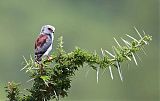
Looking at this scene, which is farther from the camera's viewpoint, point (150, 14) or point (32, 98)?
point (150, 14)

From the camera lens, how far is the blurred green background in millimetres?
15531

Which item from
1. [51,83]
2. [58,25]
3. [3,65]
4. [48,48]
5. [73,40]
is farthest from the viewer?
[58,25]

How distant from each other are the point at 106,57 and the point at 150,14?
18.1 meters

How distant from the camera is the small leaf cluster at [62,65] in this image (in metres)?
1.68

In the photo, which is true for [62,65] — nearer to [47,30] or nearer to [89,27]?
[47,30]

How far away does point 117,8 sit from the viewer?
19500 mm

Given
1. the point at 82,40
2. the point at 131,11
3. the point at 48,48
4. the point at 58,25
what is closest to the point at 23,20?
the point at 58,25

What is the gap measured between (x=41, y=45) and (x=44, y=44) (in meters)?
0.01

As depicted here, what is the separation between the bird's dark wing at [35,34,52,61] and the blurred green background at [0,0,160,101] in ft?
39.5

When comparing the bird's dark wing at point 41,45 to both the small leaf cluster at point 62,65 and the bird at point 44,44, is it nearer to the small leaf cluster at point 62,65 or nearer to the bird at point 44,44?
the bird at point 44,44

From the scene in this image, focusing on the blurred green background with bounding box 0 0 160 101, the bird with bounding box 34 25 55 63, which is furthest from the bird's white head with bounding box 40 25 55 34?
the blurred green background with bounding box 0 0 160 101

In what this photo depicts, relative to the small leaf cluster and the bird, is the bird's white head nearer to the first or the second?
the bird

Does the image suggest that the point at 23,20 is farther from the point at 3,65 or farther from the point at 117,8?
the point at 3,65

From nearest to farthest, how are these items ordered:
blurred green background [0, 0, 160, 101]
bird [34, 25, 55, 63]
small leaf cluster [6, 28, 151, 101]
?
small leaf cluster [6, 28, 151, 101], bird [34, 25, 55, 63], blurred green background [0, 0, 160, 101]
